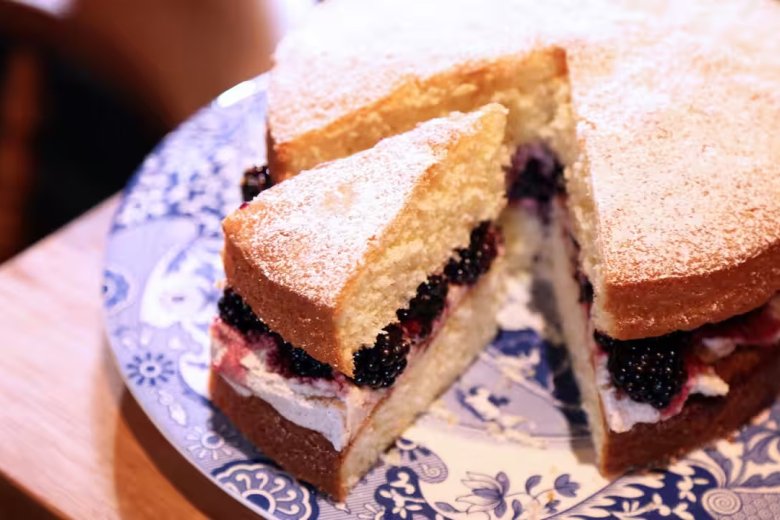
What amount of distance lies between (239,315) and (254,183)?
18.9 inches

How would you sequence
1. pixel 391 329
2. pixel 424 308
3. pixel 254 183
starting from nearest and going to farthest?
pixel 391 329 → pixel 424 308 → pixel 254 183

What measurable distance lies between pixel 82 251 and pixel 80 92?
1.52m

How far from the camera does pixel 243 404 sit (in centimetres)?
199

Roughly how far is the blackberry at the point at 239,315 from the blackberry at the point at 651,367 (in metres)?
0.82

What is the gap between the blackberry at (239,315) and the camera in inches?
77.8

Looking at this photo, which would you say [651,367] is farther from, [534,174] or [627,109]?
[534,174]

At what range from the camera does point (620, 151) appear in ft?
6.88

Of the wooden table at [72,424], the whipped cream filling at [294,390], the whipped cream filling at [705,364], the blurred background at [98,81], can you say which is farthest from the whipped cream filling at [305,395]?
the blurred background at [98,81]

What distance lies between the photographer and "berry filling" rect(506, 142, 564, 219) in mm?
2580

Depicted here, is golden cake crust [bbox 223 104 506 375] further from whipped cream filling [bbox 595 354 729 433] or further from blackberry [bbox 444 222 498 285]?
whipped cream filling [bbox 595 354 729 433]

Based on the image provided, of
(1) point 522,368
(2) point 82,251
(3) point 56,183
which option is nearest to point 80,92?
Result: (3) point 56,183

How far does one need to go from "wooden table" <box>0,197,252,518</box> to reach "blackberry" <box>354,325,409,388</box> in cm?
43

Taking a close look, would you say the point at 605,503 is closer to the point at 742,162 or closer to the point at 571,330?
the point at 571,330

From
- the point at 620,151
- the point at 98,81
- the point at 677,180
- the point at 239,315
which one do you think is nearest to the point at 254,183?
the point at 239,315
